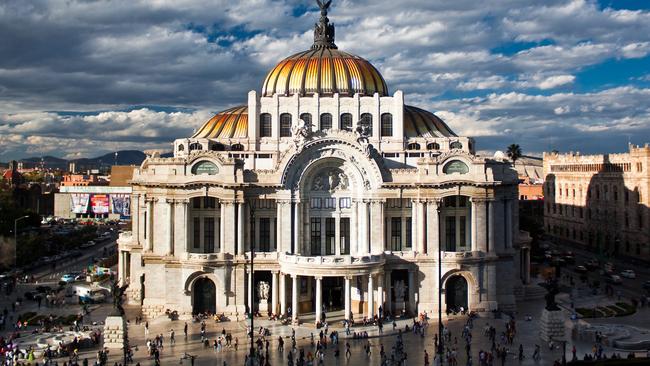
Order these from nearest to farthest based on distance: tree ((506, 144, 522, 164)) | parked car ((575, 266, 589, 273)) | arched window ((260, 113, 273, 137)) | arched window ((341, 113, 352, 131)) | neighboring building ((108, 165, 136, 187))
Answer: arched window ((341, 113, 352, 131)) → arched window ((260, 113, 273, 137)) → parked car ((575, 266, 589, 273)) → tree ((506, 144, 522, 164)) → neighboring building ((108, 165, 136, 187))

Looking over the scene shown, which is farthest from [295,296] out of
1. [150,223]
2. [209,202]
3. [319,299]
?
[150,223]

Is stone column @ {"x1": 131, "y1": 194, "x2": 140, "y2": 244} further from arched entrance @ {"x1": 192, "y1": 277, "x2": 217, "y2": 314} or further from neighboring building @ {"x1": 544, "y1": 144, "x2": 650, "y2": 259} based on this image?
neighboring building @ {"x1": 544, "y1": 144, "x2": 650, "y2": 259}

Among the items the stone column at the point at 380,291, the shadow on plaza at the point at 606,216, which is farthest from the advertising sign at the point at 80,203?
the stone column at the point at 380,291

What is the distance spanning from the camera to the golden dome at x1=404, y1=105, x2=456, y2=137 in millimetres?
80438

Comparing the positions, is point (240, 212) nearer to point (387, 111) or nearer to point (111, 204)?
point (387, 111)

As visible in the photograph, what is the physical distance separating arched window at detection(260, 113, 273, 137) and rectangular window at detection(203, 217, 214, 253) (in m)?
14.4

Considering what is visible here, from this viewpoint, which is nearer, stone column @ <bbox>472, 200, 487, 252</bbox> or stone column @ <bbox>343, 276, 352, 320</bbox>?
stone column @ <bbox>343, 276, 352, 320</bbox>

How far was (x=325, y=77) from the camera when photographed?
79.3m

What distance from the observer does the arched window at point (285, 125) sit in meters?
77.8

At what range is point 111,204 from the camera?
6781 inches

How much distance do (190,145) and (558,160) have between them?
80645 millimetres

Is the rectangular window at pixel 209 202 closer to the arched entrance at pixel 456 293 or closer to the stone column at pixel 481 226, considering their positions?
the arched entrance at pixel 456 293

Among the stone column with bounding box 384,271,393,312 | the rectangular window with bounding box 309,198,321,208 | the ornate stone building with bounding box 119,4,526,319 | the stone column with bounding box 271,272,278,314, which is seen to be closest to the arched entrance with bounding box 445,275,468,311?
the ornate stone building with bounding box 119,4,526,319

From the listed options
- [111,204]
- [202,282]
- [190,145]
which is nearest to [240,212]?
[202,282]
